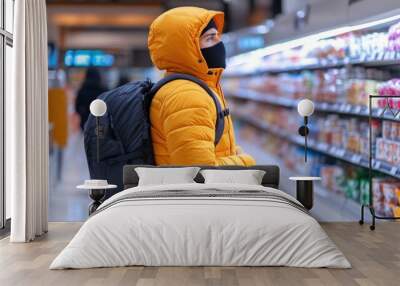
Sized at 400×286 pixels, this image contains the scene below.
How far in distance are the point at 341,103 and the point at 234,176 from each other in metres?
2.04

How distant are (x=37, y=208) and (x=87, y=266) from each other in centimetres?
186

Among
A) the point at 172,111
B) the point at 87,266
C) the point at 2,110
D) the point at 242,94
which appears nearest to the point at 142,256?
the point at 87,266

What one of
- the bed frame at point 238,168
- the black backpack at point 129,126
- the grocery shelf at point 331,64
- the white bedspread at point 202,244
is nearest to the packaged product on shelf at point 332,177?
the grocery shelf at point 331,64

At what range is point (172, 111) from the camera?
7.38 m

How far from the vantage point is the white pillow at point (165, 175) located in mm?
6930

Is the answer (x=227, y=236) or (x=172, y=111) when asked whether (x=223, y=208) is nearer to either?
(x=227, y=236)

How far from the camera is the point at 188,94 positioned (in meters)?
7.38

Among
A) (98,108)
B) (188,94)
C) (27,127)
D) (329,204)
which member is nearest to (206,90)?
(188,94)

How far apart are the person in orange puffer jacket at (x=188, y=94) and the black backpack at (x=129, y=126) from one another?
2.9 inches

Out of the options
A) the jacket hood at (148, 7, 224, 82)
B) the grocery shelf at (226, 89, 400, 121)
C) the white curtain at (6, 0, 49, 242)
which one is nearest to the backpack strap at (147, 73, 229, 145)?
the jacket hood at (148, 7, 224, 82)

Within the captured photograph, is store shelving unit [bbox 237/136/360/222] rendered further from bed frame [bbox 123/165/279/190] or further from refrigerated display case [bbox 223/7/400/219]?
bed frame [bbox 123/165/279/190]

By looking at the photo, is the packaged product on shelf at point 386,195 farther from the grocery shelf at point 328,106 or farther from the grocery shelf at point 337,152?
the grocery shelf at point 328,106

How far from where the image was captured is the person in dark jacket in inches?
334

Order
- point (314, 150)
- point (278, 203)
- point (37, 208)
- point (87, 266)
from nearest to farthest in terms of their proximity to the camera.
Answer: point (87, 266), point (278, 203), point (37, 208), point (314, 150)
